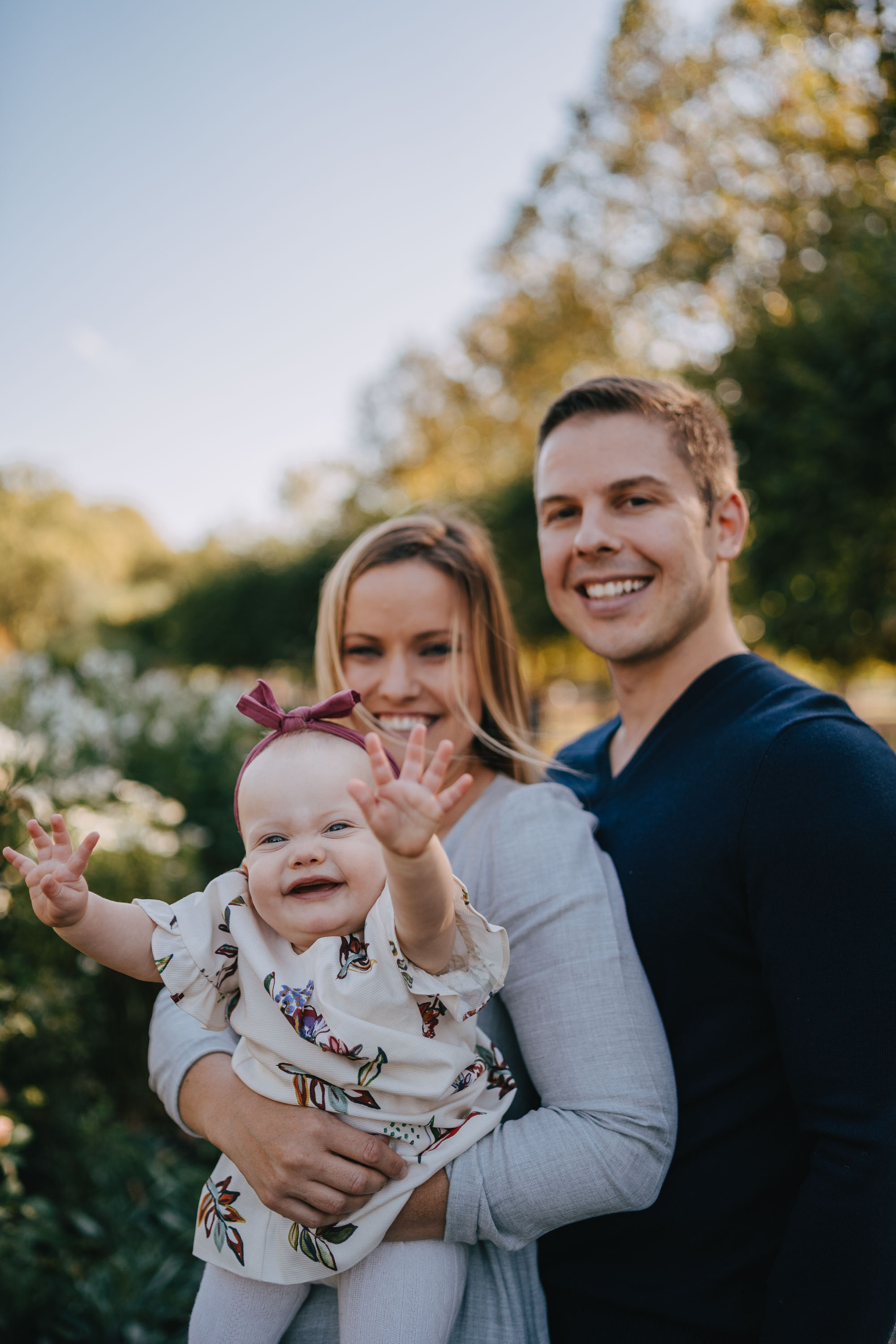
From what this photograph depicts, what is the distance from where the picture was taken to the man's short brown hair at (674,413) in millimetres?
2047

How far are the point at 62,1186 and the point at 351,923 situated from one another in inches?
102

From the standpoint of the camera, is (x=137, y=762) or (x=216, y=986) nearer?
(x=216, y=986)

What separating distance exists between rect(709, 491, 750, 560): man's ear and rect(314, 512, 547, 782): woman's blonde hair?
0.57 meters

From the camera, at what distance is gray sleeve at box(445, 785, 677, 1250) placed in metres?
1.41

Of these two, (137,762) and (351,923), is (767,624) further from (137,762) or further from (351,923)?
(351,923)

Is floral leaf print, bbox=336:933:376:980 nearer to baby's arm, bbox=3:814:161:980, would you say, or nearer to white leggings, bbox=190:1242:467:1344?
baby's arm, bbox=3:814:161:980

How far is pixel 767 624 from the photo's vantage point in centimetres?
909

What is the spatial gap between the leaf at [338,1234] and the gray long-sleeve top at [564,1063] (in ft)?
0.53

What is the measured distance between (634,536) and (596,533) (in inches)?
3.5

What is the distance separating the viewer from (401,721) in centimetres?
208

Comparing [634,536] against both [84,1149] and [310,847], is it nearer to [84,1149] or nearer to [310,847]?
[310,847]

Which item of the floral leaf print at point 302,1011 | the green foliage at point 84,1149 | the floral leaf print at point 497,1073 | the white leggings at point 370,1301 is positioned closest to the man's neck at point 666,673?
→ the floral leaf print at point 497,1073

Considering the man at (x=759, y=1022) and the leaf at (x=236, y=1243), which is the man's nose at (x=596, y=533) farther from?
the leaf at (x=236, y=1243)

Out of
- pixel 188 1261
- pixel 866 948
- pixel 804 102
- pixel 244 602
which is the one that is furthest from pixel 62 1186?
pixel 244 602
